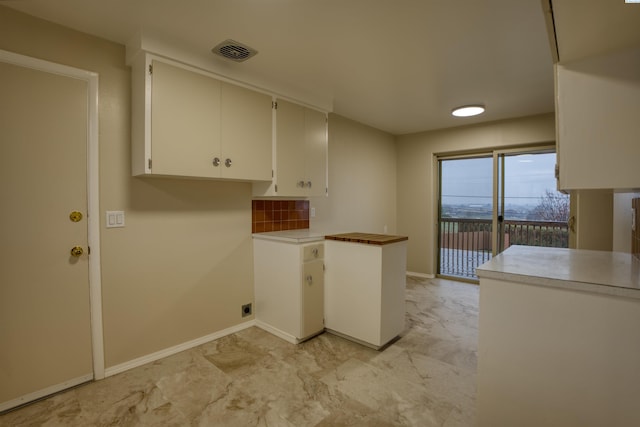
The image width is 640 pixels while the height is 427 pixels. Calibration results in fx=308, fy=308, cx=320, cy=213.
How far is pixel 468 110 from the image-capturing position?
141 inches

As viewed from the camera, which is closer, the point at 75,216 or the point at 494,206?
the point at 75,216

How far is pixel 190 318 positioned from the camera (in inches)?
101

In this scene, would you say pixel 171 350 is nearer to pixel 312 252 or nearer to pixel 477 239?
pixel 312 252

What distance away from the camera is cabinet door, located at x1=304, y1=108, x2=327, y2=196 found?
3072mm

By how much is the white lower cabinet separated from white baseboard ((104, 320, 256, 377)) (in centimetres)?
24

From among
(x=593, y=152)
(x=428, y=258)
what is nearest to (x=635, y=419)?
(x=593, y=152)

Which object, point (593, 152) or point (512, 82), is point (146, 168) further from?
point (512, 82)

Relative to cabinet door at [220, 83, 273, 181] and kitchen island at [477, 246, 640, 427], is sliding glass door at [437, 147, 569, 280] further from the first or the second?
cabinet door at [220, 83, 273, 181]

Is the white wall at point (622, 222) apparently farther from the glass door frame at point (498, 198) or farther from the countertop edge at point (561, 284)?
the glass door frame at point (498, 198)

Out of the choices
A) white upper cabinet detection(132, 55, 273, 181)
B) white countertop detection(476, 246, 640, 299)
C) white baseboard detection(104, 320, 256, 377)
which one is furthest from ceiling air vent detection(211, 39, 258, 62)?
white baseboard detection(104, 320, 256, 377)

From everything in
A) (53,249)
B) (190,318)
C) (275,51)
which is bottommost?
(190,318)

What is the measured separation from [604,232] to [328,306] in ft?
8.05

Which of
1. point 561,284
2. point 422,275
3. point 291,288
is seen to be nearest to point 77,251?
point 291,288

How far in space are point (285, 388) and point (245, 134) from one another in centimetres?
191
